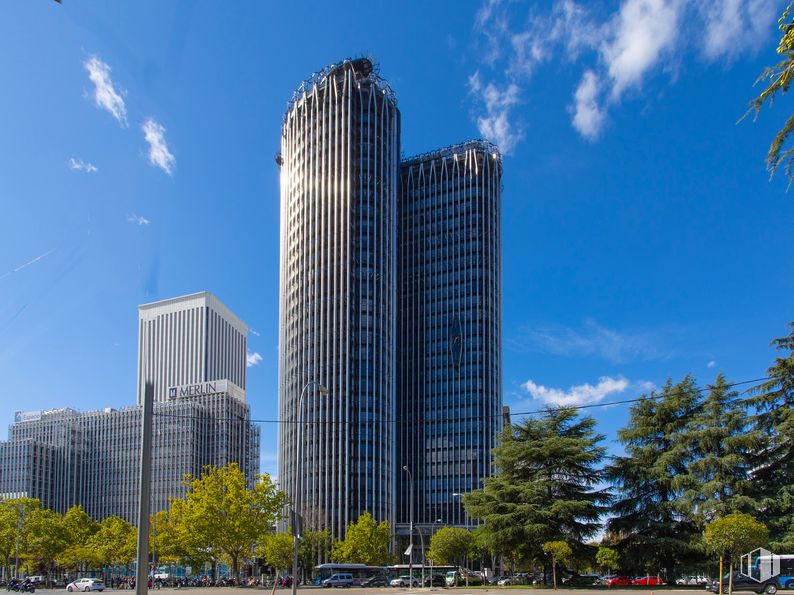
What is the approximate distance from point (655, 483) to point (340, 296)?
92.5 metres

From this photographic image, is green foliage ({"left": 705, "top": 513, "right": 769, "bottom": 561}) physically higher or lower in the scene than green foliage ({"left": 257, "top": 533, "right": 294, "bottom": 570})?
higher

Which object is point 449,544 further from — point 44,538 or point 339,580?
point 44,538

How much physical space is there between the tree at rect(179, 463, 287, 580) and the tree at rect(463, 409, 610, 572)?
16.3 meters

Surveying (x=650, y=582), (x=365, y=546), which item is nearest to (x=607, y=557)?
(x=650, y=582)

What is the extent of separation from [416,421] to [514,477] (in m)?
98.6

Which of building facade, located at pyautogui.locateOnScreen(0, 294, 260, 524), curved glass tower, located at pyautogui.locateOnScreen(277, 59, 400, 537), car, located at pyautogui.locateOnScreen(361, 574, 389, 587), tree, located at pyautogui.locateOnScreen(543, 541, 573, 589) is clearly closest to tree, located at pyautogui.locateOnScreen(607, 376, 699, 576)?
tree, located at pyautogui.locateOnScreen(543, 541, 573, 589)

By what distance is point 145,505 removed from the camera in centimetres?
1432

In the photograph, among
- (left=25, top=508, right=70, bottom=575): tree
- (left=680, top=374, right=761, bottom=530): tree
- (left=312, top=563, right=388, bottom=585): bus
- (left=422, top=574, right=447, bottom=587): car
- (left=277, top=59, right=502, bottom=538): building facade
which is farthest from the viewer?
(left=277, top=59, right=502, bottom=538): building facade

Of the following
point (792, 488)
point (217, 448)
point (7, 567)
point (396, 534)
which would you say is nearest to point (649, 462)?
point (792, 488)

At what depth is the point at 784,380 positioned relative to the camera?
5119cm

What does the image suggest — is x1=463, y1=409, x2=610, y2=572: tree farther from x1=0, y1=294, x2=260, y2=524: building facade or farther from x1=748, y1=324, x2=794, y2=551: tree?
x1=0, y1=294, x2=260, y2=524: building facade

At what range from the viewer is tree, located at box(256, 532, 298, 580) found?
87.8 m

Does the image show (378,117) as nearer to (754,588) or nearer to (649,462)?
(649,462)

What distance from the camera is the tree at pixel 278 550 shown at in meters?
87.8
